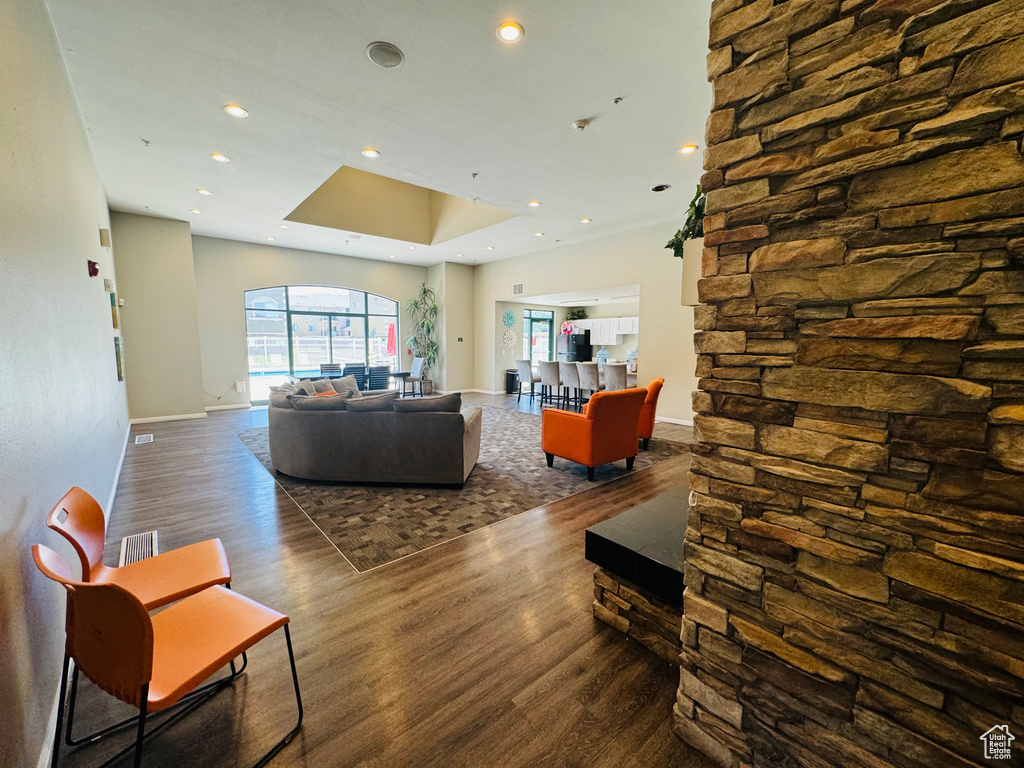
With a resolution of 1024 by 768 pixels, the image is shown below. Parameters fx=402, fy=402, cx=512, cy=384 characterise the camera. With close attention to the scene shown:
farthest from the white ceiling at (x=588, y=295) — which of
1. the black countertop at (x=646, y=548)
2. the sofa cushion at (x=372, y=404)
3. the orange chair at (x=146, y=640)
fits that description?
the orange chair at (x=146, y=640)

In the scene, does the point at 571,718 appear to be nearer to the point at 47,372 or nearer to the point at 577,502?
the point at 577,502

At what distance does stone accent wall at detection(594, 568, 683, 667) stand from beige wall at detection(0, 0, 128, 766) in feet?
6.78

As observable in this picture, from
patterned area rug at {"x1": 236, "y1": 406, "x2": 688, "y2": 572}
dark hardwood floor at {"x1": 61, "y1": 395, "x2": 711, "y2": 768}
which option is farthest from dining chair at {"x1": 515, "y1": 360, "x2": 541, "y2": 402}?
dark hardwood floor at {"x1": 61, "y1": 395, "x2": 711, "y2": 768}

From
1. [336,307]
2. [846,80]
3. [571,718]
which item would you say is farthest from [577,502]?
[336,307]

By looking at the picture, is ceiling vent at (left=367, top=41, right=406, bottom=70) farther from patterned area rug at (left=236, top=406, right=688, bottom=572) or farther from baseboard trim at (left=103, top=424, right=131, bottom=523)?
baseboard trim at (left=103, top=424, right=131, bottom=523)

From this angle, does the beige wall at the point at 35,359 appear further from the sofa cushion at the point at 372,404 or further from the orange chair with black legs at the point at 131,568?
the sofa cushion at the point at 372,404

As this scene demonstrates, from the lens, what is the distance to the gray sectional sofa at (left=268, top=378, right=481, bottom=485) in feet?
12.3

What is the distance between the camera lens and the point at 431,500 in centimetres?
358

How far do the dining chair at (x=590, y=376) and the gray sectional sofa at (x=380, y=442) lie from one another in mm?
A: 3887

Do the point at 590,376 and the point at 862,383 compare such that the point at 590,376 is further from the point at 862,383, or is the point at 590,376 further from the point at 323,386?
the point at 862,383

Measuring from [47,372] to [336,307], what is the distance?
317 inches

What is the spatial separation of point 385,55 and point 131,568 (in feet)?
10.3
